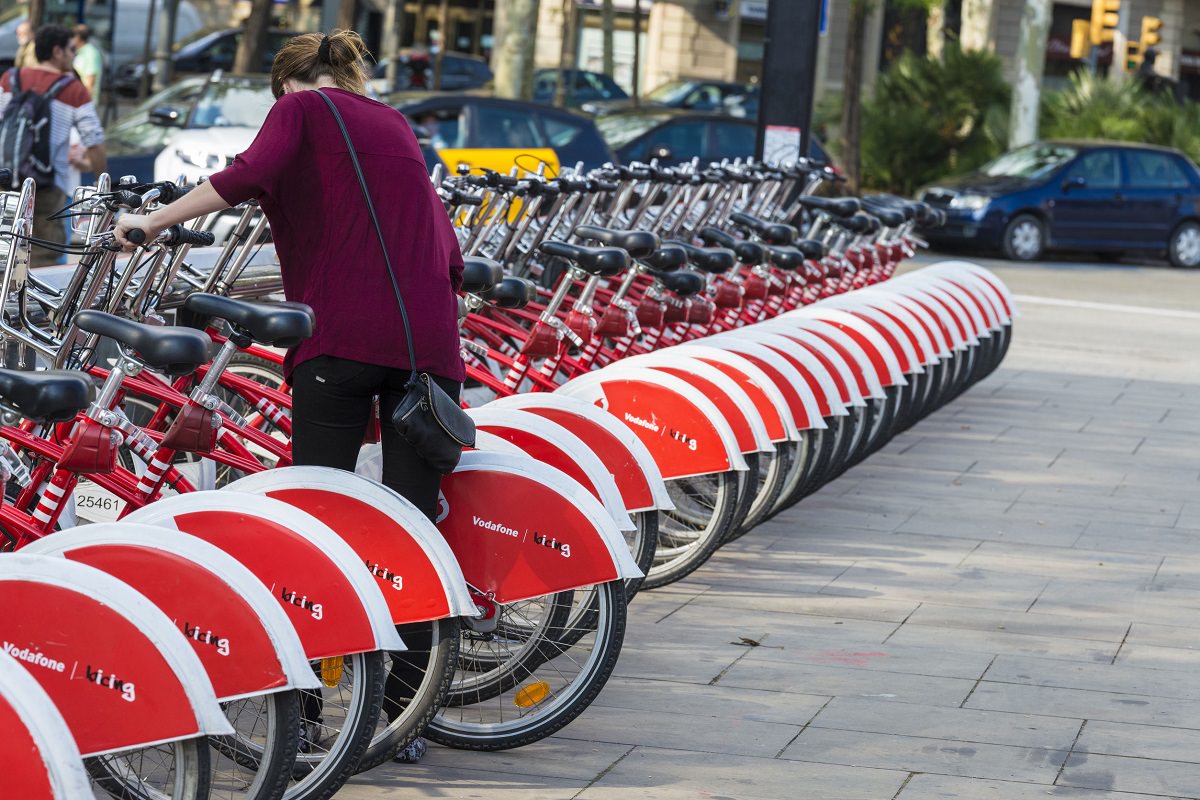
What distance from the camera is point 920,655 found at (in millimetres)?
5754

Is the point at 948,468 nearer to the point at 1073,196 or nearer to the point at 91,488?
the point at 91,488

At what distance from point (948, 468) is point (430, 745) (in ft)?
16.4

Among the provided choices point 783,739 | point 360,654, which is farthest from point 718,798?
→ point 360,654

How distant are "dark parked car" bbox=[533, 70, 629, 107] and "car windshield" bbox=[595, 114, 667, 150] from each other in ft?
41.6

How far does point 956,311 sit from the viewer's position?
10414mm

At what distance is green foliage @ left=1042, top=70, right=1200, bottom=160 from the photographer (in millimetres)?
28266

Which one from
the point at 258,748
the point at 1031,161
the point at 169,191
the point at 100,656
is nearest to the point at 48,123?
the point at 169,191

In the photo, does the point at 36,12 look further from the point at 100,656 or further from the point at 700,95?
the point at 100,656

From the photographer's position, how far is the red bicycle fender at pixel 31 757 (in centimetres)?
292

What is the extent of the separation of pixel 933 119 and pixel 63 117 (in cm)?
2120

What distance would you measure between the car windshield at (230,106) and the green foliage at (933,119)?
15.7 metres

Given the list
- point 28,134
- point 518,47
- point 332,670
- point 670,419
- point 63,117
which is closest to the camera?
point 332,670

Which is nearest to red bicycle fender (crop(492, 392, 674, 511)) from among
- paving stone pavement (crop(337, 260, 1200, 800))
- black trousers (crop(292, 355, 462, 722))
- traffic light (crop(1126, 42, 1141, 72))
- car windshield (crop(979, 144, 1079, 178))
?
paving stone pavement (crop(337, 260, 1200, 800))

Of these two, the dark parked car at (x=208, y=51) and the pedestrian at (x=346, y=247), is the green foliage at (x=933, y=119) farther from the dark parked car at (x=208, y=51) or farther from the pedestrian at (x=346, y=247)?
the pedestrian at (x=346, y=247)
